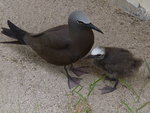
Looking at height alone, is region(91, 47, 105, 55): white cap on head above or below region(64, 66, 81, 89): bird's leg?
above

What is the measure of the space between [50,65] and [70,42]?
1.40ft

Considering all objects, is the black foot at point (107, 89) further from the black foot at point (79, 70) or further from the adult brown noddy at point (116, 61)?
the black foot at point (79, 70)

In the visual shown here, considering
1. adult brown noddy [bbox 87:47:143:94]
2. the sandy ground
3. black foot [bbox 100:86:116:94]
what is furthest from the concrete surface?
black foot [bbox 100:86:116:94]

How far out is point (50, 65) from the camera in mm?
4703

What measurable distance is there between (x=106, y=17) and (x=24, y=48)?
107 cm

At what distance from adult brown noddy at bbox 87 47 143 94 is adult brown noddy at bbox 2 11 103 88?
16cm

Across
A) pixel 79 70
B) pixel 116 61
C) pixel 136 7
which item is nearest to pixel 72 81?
pixel 79 70

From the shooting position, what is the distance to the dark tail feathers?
4742 millimetres

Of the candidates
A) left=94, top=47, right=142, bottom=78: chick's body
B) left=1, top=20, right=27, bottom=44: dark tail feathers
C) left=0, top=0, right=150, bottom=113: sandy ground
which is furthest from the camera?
left=1, top=20, right=27, bottom=44: dark tail feathers

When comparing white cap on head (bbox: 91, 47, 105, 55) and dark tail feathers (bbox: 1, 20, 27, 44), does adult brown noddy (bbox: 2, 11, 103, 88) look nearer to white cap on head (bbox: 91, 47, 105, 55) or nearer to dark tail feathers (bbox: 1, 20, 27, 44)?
white cap on head (bbox: 91, 47, 105, 55)

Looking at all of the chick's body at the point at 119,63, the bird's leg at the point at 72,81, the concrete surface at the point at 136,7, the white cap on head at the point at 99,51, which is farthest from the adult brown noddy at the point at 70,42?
the concrete surface at the point at 136,7

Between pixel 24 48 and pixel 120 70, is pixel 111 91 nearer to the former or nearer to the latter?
pixel 120 70

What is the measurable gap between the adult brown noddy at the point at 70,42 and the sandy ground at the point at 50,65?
16cm

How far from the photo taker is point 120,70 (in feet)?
14.9
